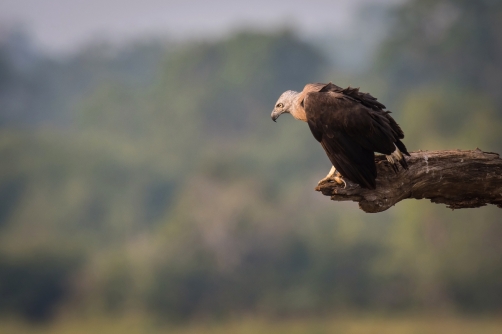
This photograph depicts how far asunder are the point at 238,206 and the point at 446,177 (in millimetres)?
38274

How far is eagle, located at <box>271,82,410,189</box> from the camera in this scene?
945cm

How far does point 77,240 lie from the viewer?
2269 inches

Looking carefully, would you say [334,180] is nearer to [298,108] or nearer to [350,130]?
[350,130]

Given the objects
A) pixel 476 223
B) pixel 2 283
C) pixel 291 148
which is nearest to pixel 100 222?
pixel 2 283

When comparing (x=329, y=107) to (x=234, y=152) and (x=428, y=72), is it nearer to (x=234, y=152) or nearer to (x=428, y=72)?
(x=234, y=152)

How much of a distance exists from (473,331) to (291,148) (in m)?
29.8

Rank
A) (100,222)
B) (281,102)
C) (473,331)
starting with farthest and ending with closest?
1. (100,222)
2. (473,331)
3. (281,102)

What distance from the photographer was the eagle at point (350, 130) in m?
9.45

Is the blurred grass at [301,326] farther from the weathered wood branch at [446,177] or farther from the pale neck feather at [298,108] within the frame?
the weathered wood branch at [446,177]

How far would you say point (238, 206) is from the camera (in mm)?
47500

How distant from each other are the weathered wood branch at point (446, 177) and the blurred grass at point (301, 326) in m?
33.3

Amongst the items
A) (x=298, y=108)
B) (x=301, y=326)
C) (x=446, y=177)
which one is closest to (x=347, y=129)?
(x=298, y=108)

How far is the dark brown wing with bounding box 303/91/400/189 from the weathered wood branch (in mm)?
270

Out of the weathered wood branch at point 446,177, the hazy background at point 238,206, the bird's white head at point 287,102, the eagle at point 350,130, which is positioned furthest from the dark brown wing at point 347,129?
the hazy background at point 238,206
